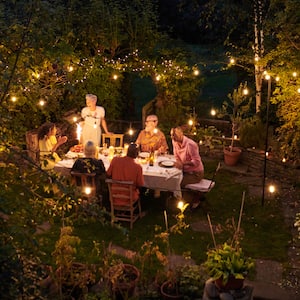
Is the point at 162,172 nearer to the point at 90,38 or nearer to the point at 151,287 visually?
the point at 151,287

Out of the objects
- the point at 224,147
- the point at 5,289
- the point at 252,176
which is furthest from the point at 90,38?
the point at 5,289

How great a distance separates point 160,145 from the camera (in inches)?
418

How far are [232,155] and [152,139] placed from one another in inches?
92.6

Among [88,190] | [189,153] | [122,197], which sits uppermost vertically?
[189,153]

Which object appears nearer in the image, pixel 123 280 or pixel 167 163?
pixel 123 280

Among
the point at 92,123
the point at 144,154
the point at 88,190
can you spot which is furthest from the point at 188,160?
the point at 92,123

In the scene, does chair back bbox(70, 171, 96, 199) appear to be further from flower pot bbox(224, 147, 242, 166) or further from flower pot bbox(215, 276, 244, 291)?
flower pot bbox(224, 147, 242, 166)

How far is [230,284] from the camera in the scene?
6.29m

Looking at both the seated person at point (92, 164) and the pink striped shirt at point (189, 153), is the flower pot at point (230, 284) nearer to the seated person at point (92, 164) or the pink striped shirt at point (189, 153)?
the seated person at point (92, 164)

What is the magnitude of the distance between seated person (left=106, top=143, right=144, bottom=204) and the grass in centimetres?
82

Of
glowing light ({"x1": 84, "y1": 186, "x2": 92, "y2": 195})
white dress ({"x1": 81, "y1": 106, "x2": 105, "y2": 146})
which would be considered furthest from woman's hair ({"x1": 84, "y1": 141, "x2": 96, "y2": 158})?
white dress ({"x1": 81, "y1": 106, "x2": 105, "y2": 146})

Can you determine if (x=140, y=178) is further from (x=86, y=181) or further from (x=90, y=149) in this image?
(x=90, y=149)

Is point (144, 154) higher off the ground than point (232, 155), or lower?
higher

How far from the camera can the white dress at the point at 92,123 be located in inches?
440
